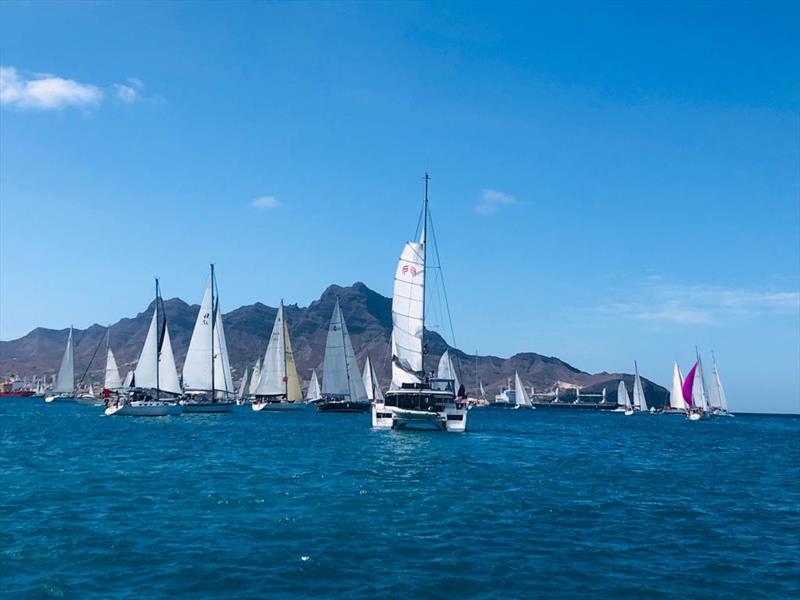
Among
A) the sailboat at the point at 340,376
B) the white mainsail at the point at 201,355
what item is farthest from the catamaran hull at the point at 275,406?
the white mainsail at the point at 201,355

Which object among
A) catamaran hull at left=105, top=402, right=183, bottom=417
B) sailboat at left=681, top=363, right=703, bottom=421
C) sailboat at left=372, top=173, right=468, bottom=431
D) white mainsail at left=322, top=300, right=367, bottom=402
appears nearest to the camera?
sailboat at left=372, top=173, right=468, bottom=431

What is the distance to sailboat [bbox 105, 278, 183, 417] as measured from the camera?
3548 inches

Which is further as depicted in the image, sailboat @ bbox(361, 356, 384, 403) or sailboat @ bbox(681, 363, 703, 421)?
sailboat @ bbox(681, 363, 703, 421)

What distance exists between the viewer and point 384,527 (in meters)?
23.3

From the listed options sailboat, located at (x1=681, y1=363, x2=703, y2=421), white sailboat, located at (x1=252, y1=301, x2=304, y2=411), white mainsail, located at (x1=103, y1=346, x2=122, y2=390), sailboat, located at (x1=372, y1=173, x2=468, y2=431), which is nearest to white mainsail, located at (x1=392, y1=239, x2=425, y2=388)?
sailboat, located at (x1=372, y1=173, x2=468, y2=431)

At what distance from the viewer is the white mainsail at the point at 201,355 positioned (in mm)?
99938

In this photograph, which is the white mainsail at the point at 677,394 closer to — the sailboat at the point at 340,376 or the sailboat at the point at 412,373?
the sailboat at the point at 340,376

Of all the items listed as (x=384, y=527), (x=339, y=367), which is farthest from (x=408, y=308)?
(x=339, y=367)

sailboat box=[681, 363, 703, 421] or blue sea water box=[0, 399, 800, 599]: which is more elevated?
sailboat box=[681, 363, 703, 421]

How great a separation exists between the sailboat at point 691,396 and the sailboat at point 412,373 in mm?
124125

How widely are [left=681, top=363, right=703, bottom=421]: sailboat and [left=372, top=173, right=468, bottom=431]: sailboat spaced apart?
12412 cm

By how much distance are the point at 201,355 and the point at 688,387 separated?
13537cm

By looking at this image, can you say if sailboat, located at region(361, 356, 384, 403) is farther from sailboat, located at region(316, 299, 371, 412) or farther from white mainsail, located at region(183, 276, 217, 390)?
white mainsail, located at region(183, 276, 217, 390)

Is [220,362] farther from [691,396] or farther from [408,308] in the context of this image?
[691,396]
